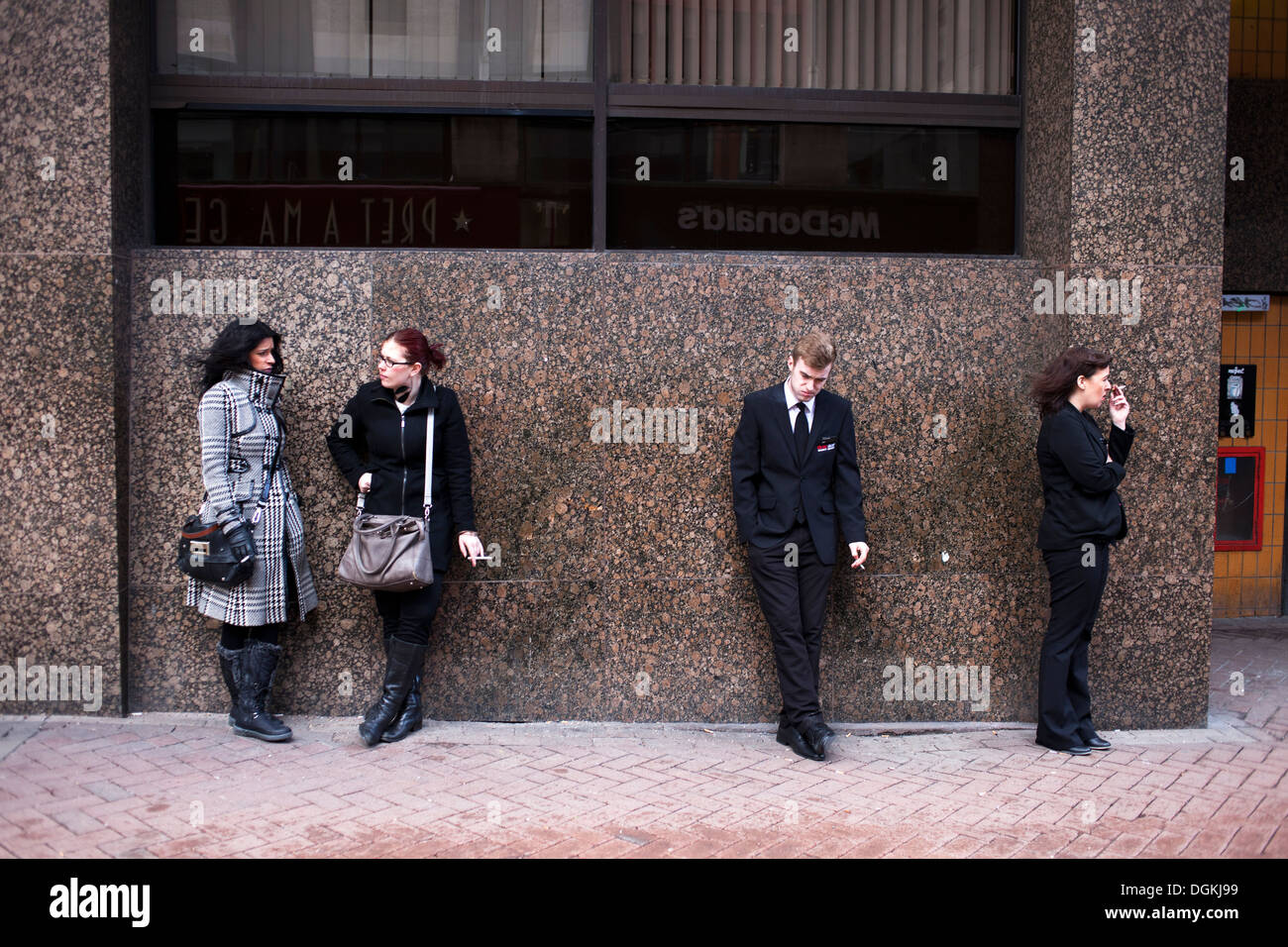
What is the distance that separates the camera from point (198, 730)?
5547mm

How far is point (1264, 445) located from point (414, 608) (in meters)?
6.89

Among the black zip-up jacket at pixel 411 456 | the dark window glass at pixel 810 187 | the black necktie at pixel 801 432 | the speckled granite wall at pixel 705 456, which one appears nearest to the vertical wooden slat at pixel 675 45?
the dark window glass at pixel 810 187

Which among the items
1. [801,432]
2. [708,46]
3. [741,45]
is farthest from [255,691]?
[741,45]

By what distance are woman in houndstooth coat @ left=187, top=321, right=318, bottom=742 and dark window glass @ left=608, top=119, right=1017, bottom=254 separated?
200 cm

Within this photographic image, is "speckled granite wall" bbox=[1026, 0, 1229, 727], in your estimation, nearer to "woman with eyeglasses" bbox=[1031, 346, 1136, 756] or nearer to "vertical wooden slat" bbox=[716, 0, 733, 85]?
"woman with eyeglasses" bbox=[1031, 346, 1136, 756]

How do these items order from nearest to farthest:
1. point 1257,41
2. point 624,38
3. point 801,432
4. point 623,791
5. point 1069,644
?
point 623,791 < point 801,432 < point 1069,644 < point 624,38 < point 1257,41

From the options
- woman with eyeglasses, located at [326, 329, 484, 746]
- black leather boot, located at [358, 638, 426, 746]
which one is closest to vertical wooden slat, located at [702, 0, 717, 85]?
woman with eyeglasses, located at [326, 329, 484, 746]

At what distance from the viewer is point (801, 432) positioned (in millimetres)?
5359

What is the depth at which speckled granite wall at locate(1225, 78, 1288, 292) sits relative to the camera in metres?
8.30

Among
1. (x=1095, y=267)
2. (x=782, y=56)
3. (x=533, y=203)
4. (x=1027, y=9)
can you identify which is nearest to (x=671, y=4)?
(x=782, y=56)

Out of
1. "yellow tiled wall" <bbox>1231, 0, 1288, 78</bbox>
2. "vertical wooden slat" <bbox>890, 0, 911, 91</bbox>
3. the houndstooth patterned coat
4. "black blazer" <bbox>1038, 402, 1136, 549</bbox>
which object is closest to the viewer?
the houndstooth patterned coat

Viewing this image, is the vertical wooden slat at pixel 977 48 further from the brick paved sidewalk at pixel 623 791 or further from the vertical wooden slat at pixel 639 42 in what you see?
the brick paved sidewalk at pixel 623 791

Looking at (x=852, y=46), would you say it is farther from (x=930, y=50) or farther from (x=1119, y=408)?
(x=1119, y=408)

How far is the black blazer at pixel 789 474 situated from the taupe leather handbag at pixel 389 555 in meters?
1.52
